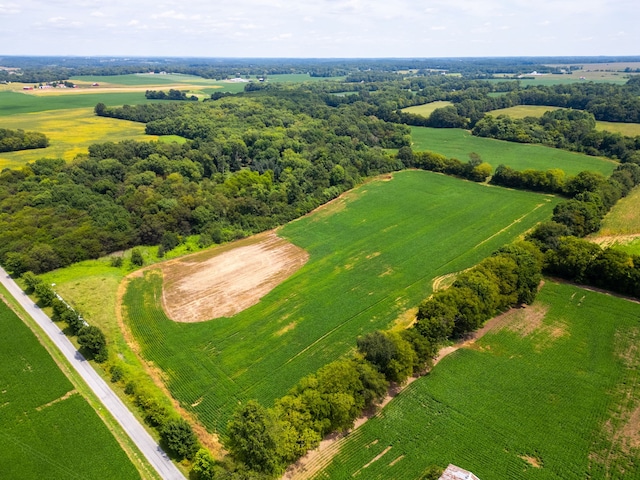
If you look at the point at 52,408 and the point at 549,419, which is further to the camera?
the point at 52,408

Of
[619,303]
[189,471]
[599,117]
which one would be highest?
[599,117]

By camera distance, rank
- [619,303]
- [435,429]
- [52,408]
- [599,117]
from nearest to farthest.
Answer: [435,429] < [52,408] < [619,303] < [599,117]

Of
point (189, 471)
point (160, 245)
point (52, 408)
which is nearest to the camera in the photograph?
point (189, 471)

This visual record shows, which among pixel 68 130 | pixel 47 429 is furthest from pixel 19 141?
pixel 47 429

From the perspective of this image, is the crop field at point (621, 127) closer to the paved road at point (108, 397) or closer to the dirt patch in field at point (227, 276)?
the dirt patch in field at point (227, 276)

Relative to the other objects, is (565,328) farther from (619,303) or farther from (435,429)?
(435,429)

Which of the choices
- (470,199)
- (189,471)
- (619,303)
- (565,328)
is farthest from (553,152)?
(189,471)
